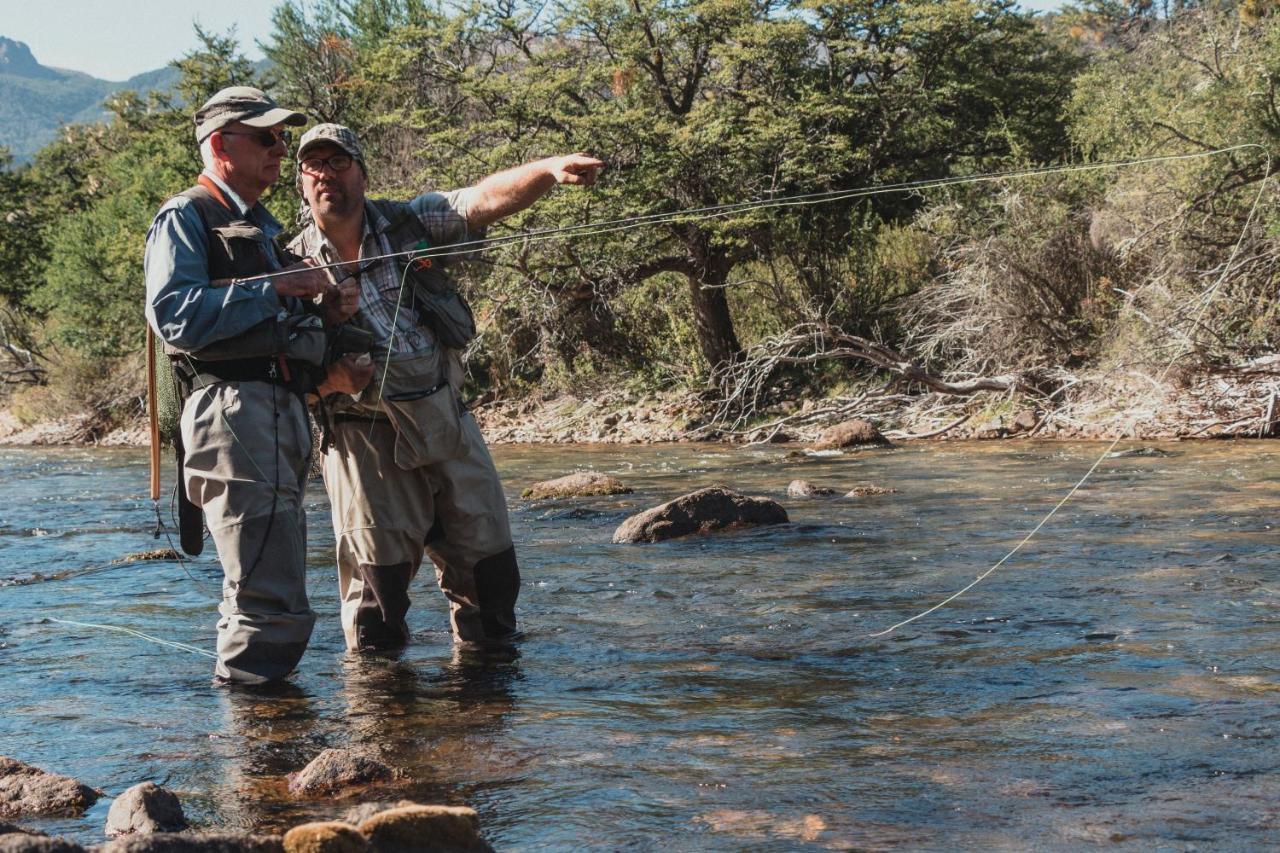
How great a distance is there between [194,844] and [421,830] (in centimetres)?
42

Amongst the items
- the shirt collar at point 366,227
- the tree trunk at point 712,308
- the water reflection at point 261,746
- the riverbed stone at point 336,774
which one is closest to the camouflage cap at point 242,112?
the shirt collar at point 366,227

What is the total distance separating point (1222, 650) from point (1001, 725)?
3.86 feet

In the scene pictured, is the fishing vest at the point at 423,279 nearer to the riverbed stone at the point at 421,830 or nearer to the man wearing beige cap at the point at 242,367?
the man wearing beige cap at the point at 242,367

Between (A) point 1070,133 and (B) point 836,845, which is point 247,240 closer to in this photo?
(B) point 836,845

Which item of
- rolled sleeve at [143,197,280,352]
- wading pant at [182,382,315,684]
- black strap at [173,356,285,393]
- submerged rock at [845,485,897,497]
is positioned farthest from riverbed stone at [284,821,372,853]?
submerged rock at [845,485,897,497]

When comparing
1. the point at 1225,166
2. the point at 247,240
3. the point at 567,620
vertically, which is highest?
the point at 1225,166

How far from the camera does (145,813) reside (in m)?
3.03

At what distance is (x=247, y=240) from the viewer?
4.30 m

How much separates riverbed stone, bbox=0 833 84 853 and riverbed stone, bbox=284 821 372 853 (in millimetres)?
364

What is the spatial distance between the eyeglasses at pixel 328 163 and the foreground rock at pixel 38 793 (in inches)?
83.3

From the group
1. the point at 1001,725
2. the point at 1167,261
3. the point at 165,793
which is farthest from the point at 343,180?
the point at 1167,261

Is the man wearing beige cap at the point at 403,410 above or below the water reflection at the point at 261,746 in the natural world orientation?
above

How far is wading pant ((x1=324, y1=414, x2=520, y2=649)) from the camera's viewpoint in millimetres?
4855

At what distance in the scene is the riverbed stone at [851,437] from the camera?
555 inches
